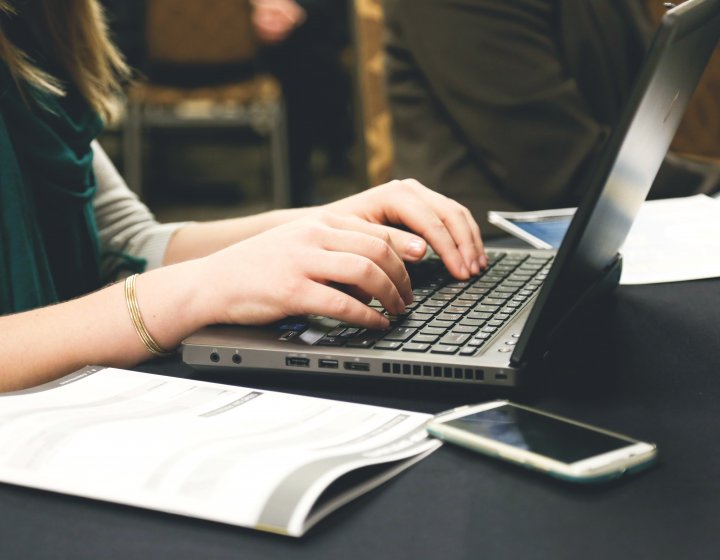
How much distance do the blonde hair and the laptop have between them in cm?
49

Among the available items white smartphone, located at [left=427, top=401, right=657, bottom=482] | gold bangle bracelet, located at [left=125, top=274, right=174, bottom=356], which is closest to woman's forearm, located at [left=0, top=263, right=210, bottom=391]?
gold bangle bracelet, located at [left=125, top=274, right=174, bottom=356]

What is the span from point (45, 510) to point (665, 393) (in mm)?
402

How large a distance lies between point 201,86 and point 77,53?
2.61 metres

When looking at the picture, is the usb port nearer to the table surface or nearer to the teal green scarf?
the table surface

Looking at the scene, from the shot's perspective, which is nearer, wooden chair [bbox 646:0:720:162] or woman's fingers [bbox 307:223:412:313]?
woman's fingers [bbox 307:223:412:313]

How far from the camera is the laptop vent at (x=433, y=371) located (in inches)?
22.6

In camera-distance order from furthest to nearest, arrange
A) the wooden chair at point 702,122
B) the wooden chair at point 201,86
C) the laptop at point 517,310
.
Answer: the wooden chair at point 201,86 → the wooden chair at point 702,122 → the laptop at point 517,310

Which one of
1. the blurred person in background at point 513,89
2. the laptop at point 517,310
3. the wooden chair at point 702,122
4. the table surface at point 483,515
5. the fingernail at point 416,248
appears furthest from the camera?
the wooden chair at point 702,122

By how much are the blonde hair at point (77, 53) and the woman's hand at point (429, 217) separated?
1.36 ft

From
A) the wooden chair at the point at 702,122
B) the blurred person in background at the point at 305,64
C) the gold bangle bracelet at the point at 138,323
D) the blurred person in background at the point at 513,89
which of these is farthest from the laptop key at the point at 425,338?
the blurred person in background at the point at 305,64

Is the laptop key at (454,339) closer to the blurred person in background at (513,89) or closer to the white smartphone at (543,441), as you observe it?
the white smartphone at (543,441)

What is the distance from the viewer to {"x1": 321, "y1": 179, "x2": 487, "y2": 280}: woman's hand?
805mm

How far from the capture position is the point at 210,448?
1.60ft

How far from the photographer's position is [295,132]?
3912mm
